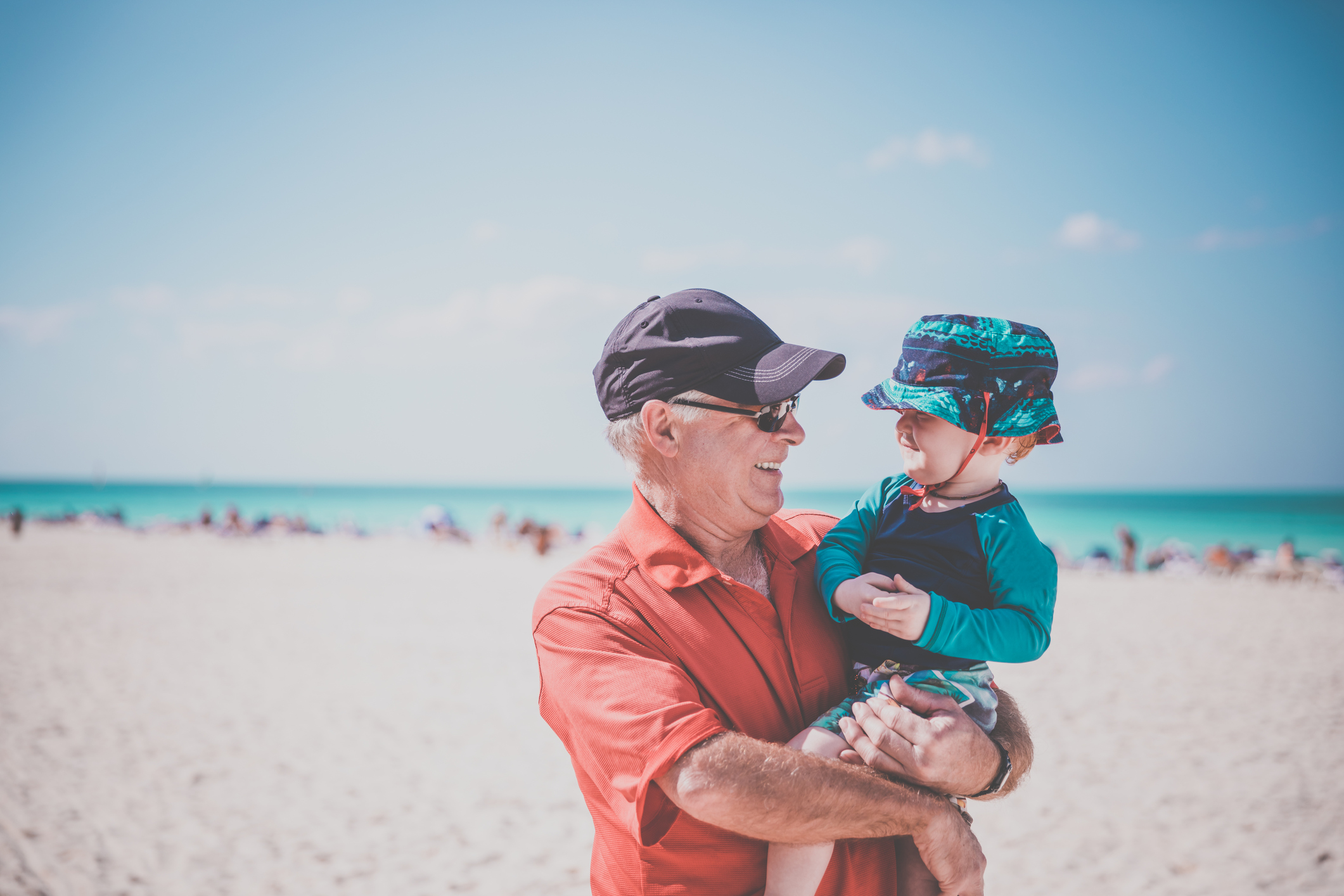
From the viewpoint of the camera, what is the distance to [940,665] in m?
1.84

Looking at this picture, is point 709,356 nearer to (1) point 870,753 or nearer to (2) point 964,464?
(2) point 964,464

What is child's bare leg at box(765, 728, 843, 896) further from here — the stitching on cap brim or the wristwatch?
the stitching on cap brim

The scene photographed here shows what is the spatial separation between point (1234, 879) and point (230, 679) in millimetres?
10019

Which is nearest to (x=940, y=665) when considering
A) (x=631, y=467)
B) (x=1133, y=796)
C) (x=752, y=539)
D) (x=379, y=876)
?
(x=752, y=539)

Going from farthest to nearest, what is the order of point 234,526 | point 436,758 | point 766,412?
point 234,526
point 436,758
point 766,412

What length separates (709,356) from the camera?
75.3 inches

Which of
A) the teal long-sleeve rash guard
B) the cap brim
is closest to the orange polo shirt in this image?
the teal long-sleeve rash guard

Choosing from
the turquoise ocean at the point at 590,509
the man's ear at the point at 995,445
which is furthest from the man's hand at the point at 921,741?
the turquoise ocean at the point at 590,509

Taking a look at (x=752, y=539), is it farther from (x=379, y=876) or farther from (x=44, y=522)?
(x=44, y=522)

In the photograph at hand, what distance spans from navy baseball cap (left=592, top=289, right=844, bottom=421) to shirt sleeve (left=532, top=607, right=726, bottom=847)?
627mm

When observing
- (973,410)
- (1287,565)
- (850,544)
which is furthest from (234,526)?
(1287,565)

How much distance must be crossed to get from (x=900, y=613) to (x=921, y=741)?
28 centimetres

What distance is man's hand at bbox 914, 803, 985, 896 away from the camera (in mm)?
1680

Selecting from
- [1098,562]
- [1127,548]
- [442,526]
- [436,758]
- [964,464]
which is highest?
[964,464]
